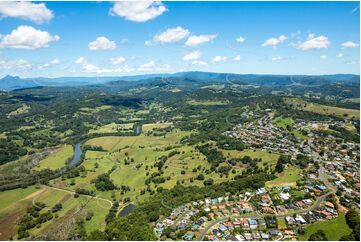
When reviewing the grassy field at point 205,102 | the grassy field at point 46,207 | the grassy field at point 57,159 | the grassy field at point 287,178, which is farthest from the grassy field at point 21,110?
the grassy field at point 287,178

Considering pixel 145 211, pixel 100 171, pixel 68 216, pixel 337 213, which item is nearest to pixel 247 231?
pixel 337 213

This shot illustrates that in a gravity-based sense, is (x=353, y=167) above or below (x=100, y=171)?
above

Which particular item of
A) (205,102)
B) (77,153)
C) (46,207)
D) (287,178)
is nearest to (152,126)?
(77,153)

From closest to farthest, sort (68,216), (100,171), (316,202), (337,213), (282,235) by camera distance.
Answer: (282,235), (337,213), (316,202), (68,216), (100,171)

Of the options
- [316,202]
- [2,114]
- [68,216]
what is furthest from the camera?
[2,114]

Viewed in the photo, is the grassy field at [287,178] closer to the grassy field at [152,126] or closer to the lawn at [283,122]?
the lawn at [283,122]

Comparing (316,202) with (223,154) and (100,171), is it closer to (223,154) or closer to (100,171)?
(223,154)

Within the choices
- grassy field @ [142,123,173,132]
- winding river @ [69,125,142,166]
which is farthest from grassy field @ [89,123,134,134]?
winding river @ [69,125,142,166]
